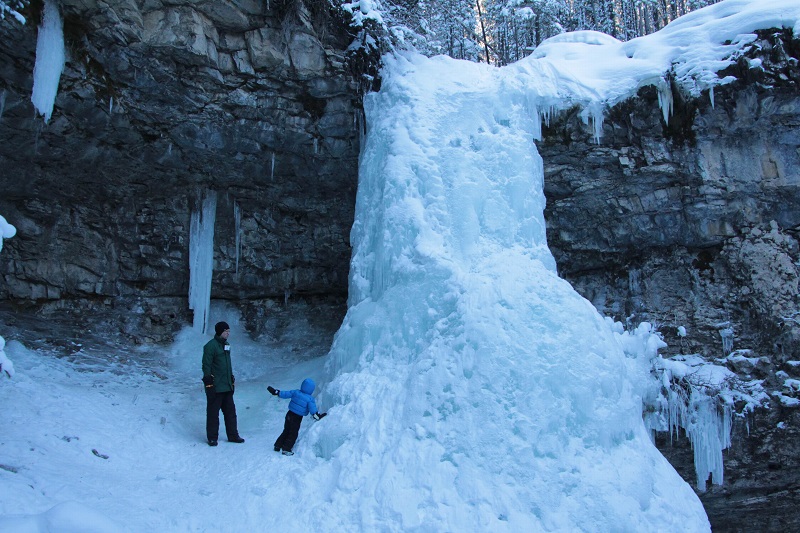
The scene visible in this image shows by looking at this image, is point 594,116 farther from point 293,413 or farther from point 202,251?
point 202,251

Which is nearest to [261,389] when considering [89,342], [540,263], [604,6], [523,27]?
[89,342]

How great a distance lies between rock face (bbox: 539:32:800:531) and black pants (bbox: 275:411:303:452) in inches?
255

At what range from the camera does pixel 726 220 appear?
9914mm

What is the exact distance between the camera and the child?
5.83 meters

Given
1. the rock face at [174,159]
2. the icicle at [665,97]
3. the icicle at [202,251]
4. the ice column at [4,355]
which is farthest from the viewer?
the icicle at [202,251]

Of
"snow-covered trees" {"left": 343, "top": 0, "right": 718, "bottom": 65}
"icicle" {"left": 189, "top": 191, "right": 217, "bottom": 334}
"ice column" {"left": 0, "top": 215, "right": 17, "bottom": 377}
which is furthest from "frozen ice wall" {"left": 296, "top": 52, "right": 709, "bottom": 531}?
"snow-covered trees" {"left": 343, "top": 0, "right": 718, "bottom": 65}

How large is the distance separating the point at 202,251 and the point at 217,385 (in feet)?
20.0

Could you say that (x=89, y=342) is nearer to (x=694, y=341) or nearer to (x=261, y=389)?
(x=261, y=389)

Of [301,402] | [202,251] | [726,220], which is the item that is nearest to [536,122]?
[726,220]

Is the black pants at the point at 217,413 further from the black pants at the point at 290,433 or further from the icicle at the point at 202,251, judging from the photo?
the icicle at the point at 202,251

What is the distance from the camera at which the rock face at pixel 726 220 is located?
362 inches

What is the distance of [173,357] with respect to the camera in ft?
36.7

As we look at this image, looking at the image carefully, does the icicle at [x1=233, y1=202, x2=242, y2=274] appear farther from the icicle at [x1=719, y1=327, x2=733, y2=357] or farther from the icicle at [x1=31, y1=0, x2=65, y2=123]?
the icicle at [x1=719, y1=327, x2=733, y2=357]

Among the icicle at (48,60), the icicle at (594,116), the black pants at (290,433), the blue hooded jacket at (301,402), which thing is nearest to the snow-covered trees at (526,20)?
the icicle at (594,116)
